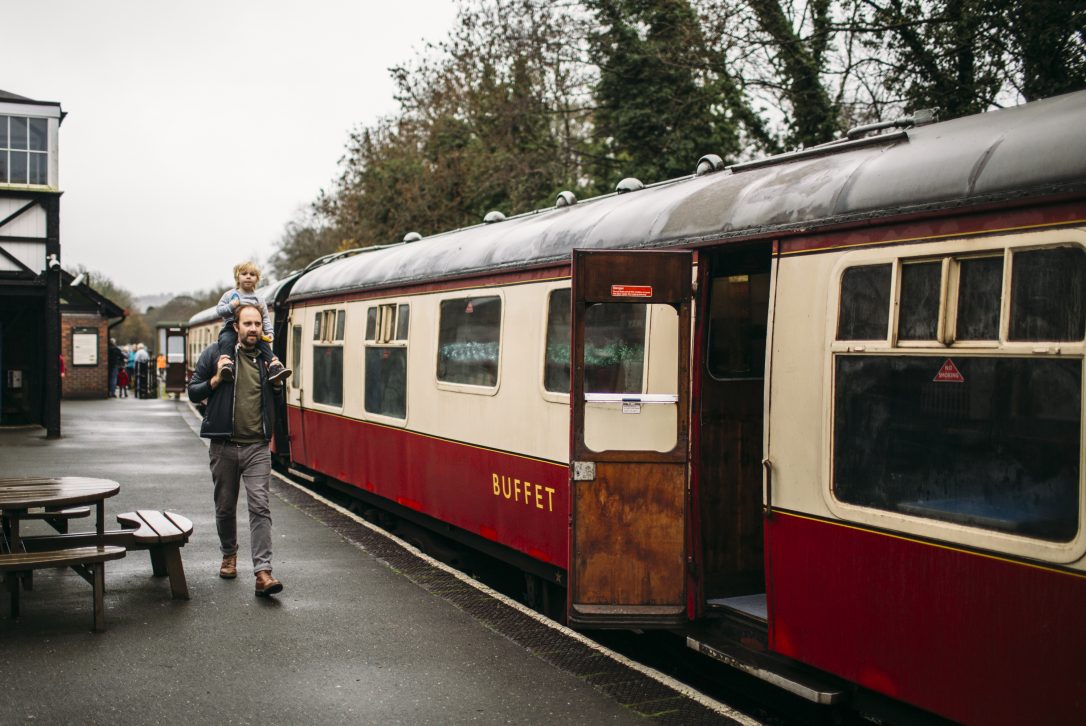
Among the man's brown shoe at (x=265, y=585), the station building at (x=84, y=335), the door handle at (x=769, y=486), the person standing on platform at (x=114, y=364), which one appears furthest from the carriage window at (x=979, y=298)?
the person standing on platform at (x=114, y=364)

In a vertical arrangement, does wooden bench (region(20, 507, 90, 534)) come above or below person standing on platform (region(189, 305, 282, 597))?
below

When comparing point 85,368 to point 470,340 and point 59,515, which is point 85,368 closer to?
point 59,515

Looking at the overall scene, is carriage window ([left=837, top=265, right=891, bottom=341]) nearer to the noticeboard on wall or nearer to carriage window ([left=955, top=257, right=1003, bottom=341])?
carriage window ([left=955, top=257, right=1003, bottom=341])

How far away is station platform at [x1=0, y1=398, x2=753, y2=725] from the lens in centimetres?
504

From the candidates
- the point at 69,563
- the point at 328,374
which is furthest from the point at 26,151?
the point at 69,563

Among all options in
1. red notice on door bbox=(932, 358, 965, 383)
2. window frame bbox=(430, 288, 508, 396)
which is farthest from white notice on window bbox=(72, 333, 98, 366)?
red notice on door bbox=(932, 358, 965, 383)

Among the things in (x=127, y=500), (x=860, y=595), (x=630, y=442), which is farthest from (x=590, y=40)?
(x=860, y=595)

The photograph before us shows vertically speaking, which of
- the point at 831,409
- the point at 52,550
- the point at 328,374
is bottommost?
the point at 52,550

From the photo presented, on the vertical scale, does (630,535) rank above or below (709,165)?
below

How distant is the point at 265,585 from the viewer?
7.12 metres

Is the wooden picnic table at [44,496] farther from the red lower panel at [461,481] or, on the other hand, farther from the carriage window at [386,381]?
the carriage window at [386,381]

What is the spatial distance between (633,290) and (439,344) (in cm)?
364

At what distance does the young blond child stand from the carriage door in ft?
7.67

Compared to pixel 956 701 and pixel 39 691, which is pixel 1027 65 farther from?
pixel 39 691
